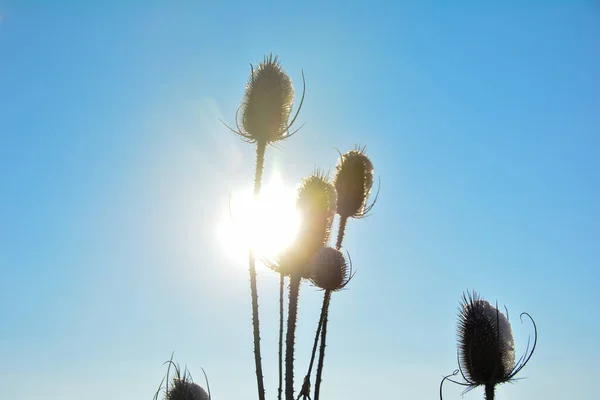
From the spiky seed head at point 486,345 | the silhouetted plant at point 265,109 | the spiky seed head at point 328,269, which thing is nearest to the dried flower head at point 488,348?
the spiky seed head at point 486,345

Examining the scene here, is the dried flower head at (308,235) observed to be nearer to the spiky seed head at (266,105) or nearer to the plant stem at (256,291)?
the plant stem at (256,291)

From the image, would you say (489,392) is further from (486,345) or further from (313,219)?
(313,219)

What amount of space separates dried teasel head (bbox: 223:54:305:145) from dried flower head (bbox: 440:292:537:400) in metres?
4.67

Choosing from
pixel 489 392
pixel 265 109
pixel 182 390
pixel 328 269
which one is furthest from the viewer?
pixel 265 109

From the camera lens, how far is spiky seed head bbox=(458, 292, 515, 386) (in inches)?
317

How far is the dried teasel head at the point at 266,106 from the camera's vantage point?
1073cm

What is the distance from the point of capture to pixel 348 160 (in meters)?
11.1

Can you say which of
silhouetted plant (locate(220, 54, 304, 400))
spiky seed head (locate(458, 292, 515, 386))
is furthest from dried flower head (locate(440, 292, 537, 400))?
silhouetted plant (locate(220, 54, 304, 400))

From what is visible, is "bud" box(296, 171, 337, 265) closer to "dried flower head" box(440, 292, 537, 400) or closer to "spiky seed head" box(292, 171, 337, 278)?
"spiky seed head" box(292, 171, 337, 278)

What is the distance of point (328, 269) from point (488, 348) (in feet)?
8.51

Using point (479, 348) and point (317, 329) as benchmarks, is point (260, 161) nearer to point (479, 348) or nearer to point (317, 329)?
point (317, 329)

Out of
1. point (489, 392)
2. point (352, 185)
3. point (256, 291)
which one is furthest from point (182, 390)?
point (352, 185)

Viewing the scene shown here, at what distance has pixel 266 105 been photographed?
10719mm

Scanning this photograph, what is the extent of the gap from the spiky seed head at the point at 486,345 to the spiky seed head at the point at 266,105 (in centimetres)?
462
